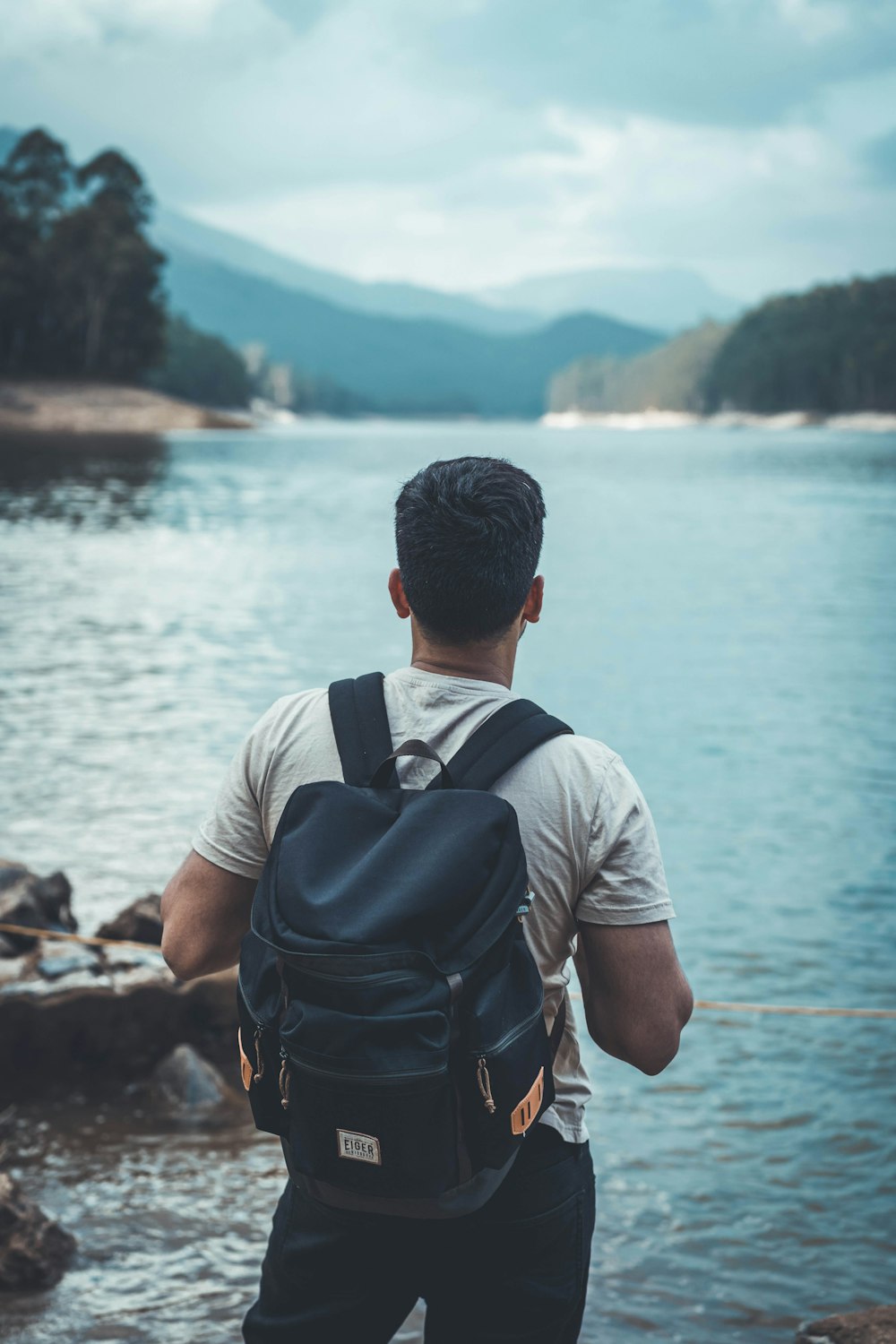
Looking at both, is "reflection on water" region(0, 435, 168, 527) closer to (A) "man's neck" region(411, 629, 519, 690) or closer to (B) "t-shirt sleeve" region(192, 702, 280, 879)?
(B) "t-shirt sleeve" region(192, 702, 280, 879)

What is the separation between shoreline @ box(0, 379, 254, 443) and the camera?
299 feet

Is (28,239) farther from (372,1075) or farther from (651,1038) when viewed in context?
(372,1075)

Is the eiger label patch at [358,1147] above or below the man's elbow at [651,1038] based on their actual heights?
below

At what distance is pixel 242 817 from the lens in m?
2.48

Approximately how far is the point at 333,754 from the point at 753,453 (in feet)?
342

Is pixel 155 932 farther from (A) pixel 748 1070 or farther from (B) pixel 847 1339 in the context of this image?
(B) pixel 847 1339

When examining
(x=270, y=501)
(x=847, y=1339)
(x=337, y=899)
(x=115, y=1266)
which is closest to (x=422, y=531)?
(x=337, y=899)

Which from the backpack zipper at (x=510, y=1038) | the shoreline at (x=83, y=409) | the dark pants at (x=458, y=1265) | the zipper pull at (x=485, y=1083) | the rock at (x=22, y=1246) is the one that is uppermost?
the shoreline at (x=83, y=409)

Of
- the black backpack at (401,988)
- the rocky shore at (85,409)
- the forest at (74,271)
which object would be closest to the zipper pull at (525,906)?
the black backpack at (401,988)

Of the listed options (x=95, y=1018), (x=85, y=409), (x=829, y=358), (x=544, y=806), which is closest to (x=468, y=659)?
(x=544, y=806)

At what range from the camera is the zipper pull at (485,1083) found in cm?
203

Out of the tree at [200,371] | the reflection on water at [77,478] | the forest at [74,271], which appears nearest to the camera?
the reflection on water at [77,478]

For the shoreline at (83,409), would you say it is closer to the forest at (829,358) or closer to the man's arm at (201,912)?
the man's arm at (201,912)

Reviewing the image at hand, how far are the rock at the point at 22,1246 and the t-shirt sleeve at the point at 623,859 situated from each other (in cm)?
304
